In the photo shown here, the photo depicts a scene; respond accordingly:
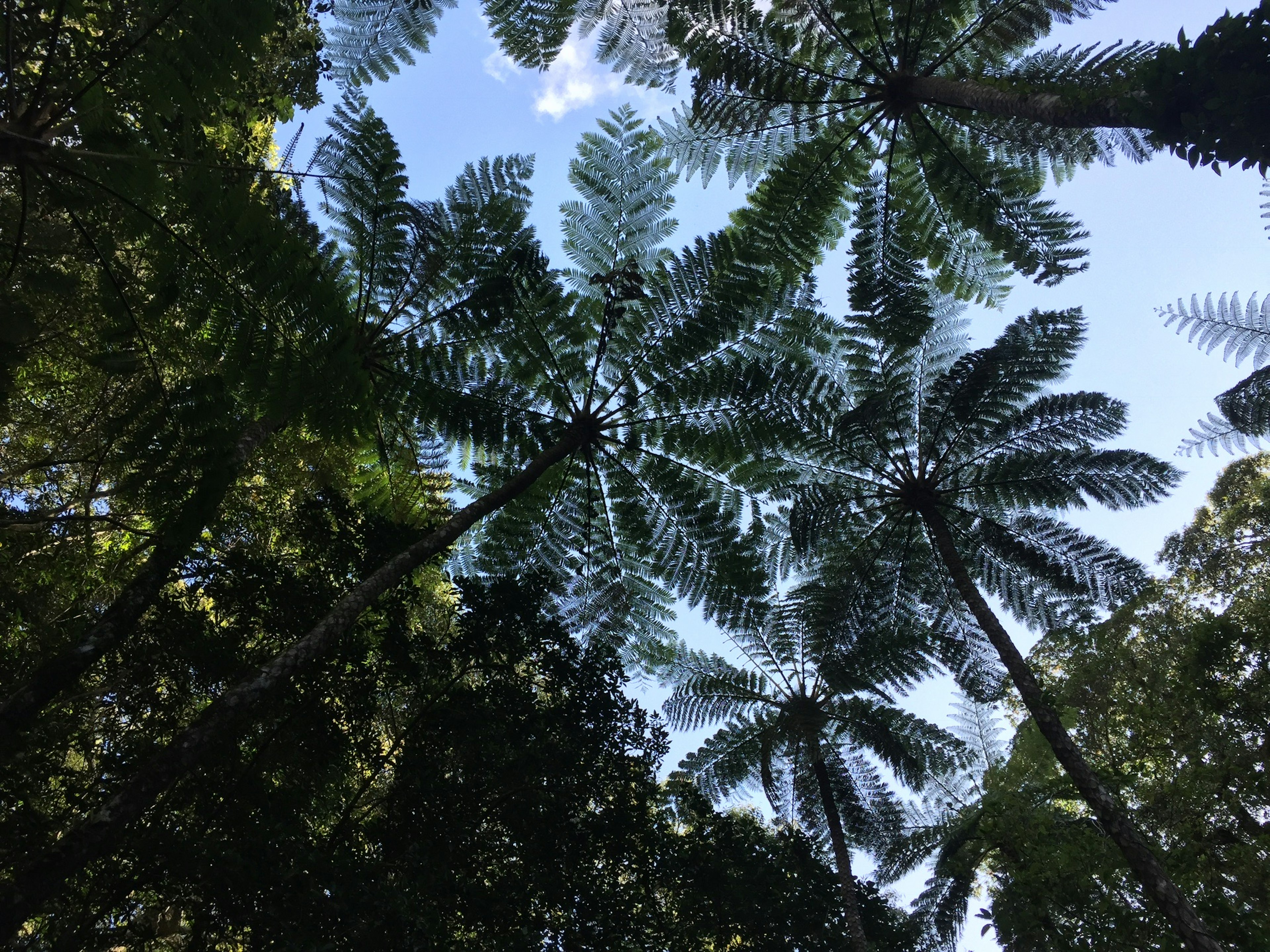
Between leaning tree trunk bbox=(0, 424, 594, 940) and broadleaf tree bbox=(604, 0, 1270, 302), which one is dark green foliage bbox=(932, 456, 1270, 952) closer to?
broadleaf tree bbox=(604, 0, 1270, 302)

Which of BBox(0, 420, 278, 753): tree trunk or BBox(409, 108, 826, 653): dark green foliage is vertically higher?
BBox(409, 108, 826, 653): dark green foliage

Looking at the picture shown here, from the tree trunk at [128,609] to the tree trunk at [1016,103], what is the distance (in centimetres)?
468

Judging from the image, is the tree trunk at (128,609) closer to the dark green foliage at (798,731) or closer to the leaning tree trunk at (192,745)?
the leaning tree trunk at (192,745)

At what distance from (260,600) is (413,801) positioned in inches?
67.9

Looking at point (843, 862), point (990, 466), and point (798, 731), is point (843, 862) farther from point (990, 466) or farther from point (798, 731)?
point (990, 466)

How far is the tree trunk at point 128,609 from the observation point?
3252 mm

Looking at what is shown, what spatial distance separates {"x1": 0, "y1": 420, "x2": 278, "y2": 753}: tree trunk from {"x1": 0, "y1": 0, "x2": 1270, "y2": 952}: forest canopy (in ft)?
0.09

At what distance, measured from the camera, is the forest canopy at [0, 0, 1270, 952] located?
140 inches

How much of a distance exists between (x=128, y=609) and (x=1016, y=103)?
20.3ft

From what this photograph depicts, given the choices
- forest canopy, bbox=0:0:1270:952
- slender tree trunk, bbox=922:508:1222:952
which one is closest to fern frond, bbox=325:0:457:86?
forest canopy, bbox=0:0:1270:952

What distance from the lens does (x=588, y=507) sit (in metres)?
6.90

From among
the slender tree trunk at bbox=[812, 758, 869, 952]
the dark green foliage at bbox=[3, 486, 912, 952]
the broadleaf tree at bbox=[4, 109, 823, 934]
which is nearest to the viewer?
the dark green foliage at bbox=[3, 486, 912, 952]

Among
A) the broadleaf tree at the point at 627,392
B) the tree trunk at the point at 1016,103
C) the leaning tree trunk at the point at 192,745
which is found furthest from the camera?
the broadleaf tree at the point at 627,392

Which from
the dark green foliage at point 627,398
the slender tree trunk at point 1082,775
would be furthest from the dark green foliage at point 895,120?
the slender tree trunk at point 1082,775
